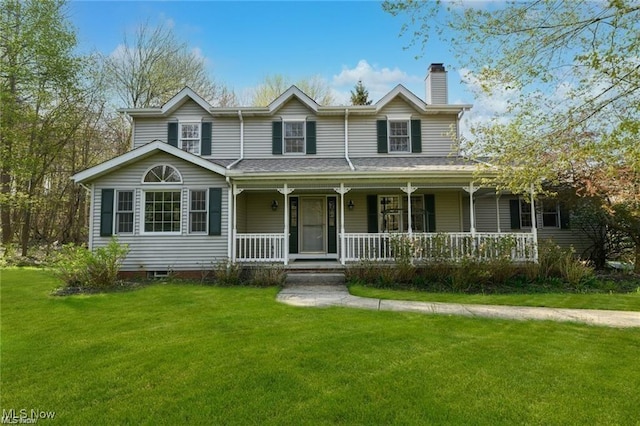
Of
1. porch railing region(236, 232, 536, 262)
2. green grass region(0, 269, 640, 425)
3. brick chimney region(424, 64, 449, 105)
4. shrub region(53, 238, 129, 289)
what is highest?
brick chimney region(424, 64, 449, 105)

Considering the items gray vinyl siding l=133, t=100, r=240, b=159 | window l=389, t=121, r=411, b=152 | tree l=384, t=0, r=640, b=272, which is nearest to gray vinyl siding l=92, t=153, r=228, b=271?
gray vinyl siding l=133, t=100, r=240, b=159

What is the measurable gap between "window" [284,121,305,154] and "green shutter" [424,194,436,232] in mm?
4884

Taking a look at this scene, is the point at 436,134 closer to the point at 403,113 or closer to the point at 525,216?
the point at 403,113

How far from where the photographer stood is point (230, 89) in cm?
2484

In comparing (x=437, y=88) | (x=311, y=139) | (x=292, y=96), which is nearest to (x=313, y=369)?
(x=311, y=139)

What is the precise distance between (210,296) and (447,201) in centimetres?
883

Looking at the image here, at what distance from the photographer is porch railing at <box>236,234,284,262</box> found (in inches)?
417

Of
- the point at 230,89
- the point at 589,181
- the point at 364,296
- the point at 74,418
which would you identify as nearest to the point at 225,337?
the point at 74,418

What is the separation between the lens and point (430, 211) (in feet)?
40.5

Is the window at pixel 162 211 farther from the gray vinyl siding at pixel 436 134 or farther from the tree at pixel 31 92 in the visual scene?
the gray vinyl siding at pixel 436 134

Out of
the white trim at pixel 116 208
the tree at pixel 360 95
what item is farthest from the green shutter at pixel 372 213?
the tree at pixel 360 95

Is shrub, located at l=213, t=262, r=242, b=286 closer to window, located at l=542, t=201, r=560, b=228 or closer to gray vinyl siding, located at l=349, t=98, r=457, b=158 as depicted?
gray vinyl siding, located at l=349, t=98, r=457, b=158

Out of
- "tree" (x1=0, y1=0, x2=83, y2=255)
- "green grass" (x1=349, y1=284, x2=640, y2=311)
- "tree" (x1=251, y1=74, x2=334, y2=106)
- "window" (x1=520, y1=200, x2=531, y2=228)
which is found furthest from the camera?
"tree" (x1=251, y1=74, x2=334, y2=106)

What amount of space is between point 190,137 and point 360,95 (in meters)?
12.6
